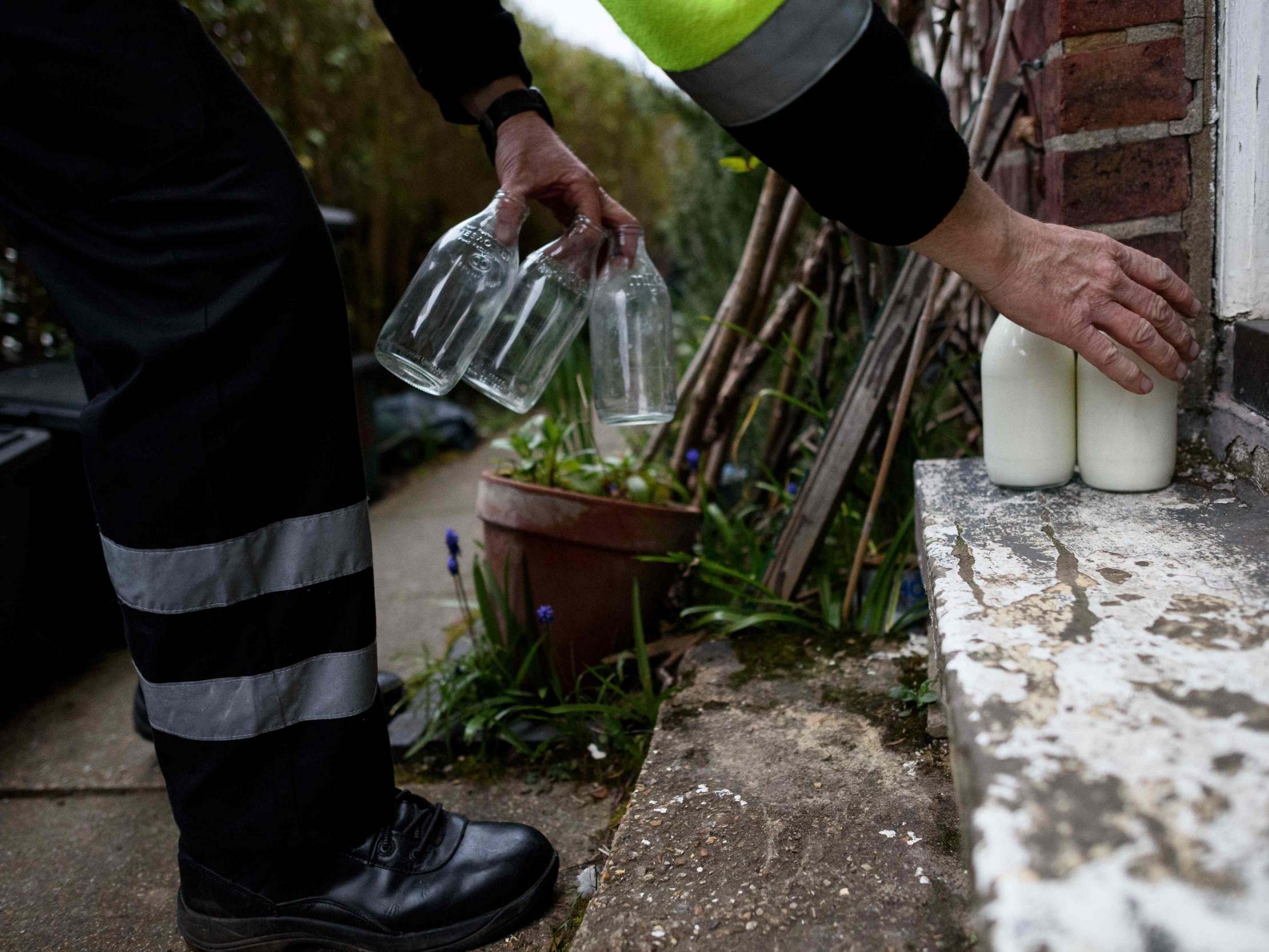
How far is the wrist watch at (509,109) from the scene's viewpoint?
141 cm

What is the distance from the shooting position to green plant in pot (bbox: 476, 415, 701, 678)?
1.72 metres

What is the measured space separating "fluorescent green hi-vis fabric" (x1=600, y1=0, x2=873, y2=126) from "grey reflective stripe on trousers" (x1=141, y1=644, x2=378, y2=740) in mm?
756

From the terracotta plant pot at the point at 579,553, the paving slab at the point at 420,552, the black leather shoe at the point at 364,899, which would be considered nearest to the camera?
the black leather shoe at the point at 364,899

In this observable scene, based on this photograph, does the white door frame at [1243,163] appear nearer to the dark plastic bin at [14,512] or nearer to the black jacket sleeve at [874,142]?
the black jacket sleeve at [874,142]

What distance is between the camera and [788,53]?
863mm

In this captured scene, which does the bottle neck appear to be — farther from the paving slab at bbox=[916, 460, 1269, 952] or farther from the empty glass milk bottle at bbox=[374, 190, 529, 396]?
the paving slab at bbox=[916, 460, 1269, 952]

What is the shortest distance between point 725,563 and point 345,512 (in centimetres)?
100

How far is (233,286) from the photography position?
1.04 metres

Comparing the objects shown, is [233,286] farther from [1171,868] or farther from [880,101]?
[1171,868]

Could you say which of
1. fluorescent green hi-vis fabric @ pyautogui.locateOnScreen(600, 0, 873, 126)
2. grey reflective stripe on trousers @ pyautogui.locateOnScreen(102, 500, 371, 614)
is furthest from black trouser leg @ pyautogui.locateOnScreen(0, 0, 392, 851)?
fluorescent green hi-vis fabric @ pyautogui.locateOnScreen(600, 0, 873, 126)

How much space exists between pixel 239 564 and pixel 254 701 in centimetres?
16

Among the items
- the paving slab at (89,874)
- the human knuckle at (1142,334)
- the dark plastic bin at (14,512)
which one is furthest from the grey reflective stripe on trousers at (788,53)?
the dark plastic bin at (14,512)

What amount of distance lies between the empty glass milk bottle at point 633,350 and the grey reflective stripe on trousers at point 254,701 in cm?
64

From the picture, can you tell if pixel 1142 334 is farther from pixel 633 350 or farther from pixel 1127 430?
pixel 633 350
